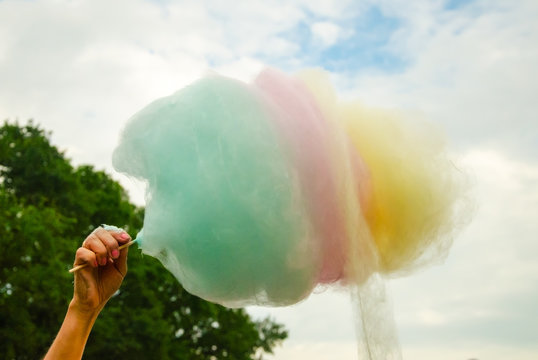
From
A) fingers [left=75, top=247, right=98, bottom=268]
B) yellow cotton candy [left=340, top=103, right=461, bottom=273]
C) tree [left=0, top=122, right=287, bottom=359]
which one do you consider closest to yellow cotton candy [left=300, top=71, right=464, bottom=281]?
yellow cotton candy [left=340, top=103, right=461, bottom=273]

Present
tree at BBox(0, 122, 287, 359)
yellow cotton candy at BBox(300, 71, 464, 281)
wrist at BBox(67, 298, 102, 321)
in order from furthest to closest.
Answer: tree at BBox(0, 122, 287, 359) < yellow cotton candy at BBox(300, 71, 464, 281) < wrist at BBox(67, 298, 102, 321)

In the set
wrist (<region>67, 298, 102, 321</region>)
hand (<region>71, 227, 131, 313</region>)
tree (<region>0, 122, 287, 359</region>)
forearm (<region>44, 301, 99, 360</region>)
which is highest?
tree (<region>0, 122, 287, 359</region>)

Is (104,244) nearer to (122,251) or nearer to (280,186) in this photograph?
(122,251)

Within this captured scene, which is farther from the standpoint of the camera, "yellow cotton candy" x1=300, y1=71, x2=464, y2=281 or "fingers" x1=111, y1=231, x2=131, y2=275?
"yellow cotton candy" x1=300, y1=71, x2=464, y2=281

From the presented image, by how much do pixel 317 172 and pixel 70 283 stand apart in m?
17.3

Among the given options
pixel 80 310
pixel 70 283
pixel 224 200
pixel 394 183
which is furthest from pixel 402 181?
pixel 70 283

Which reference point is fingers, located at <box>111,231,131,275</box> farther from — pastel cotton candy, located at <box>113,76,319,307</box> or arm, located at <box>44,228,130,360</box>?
pastel cotton candy, located at <box>113,76,319,307</box>

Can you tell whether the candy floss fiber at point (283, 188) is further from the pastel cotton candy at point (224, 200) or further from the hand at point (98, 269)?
the hand at point (98, 269)

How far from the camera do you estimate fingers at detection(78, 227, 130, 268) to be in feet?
9.47

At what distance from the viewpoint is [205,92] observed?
3035mm

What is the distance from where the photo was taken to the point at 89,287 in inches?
116

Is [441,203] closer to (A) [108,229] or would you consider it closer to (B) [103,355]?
(A) [108,229]

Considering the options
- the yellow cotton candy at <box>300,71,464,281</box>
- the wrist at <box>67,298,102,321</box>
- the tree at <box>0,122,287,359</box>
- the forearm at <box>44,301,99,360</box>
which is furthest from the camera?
the tree at <box>0,122,287,359</box>

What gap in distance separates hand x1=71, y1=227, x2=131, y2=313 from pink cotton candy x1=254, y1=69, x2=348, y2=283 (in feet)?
2.66
